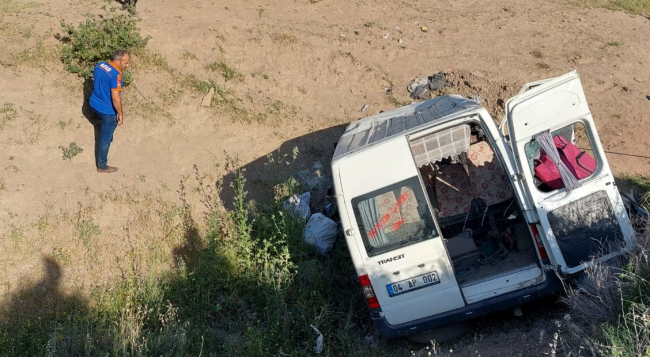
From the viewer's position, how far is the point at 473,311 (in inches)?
239

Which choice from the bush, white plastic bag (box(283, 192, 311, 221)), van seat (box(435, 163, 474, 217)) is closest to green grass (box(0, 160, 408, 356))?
white plastic bag (box(283, 192, 311, 221))

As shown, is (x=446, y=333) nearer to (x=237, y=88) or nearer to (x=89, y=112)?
(x=237, y=88)

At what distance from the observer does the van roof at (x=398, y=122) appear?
6.27m

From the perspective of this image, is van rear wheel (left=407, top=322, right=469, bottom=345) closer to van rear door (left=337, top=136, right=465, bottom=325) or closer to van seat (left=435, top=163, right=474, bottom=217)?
van rear door (left=337, top=136, right=465, bottom=325)

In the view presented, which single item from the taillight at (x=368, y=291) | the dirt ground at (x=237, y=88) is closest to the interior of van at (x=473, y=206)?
the taillight at (x=368, y=291)

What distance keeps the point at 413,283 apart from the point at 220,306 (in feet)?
8.00

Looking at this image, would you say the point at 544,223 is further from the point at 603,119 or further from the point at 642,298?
the point at 603,119

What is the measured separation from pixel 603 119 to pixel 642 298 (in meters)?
5.16

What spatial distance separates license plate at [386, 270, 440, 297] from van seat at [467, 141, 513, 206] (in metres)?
1.82

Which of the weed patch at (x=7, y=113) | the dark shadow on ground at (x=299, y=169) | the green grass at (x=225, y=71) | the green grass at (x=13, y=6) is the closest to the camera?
the dark shadow on ground at (x=299, y=169)

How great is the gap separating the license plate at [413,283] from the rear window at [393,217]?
346 millimetres

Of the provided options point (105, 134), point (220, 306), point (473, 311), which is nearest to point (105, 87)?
point (105, 134)

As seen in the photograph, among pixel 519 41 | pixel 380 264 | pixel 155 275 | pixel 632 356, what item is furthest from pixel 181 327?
pixel 519 41

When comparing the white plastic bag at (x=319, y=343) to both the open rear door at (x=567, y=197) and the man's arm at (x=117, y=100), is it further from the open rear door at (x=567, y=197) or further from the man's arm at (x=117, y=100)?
the man's arm at (x=117, y=100)
